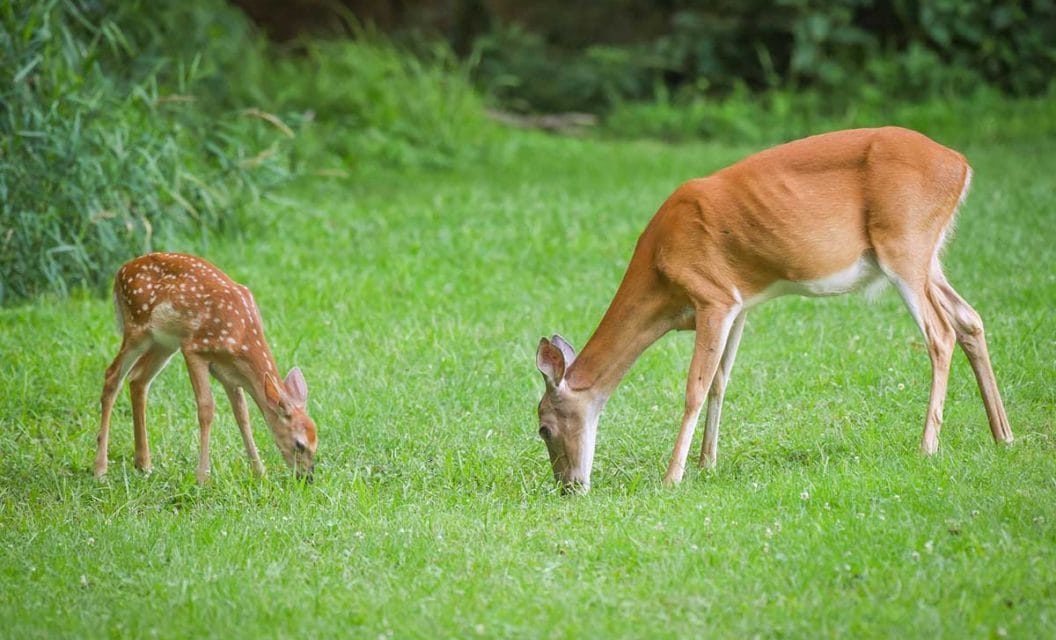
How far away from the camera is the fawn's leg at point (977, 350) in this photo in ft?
20.7

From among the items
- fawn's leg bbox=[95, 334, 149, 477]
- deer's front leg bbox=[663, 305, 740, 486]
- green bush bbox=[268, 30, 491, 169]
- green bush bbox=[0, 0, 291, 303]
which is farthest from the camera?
green bush bbox=[268, 30, 491, 169]

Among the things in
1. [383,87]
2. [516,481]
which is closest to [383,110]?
[383,87]

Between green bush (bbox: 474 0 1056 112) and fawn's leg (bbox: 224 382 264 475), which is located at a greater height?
fawn's leg (bbox: 224 382 264 475)

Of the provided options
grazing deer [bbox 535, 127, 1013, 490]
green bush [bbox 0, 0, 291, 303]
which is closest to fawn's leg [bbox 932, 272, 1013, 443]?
grazing deer [bbox 535, 127, 1013, 490]

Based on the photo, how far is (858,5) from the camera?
18047mm

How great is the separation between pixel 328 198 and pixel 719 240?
728 cm

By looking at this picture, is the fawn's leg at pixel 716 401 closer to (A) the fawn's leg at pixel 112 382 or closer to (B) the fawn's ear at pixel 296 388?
(B) the fawn's ear at pixel 296 388

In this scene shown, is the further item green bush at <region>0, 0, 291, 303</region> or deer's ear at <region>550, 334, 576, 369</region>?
green bush at <region>0, 0, 291, 303</region>

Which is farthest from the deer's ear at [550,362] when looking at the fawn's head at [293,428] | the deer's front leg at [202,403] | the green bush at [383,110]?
the green bush at [383,110]

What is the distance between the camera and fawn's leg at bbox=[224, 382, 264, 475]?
652 cm

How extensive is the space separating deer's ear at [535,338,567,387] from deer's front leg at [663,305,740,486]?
591 millimetres

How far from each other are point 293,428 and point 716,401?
1.93 meters

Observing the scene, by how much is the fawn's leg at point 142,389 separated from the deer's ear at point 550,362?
6.19 feet

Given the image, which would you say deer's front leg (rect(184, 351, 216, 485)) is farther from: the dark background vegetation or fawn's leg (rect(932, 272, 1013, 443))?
fawn's leg (rect(932, 272, 1013, 443))
